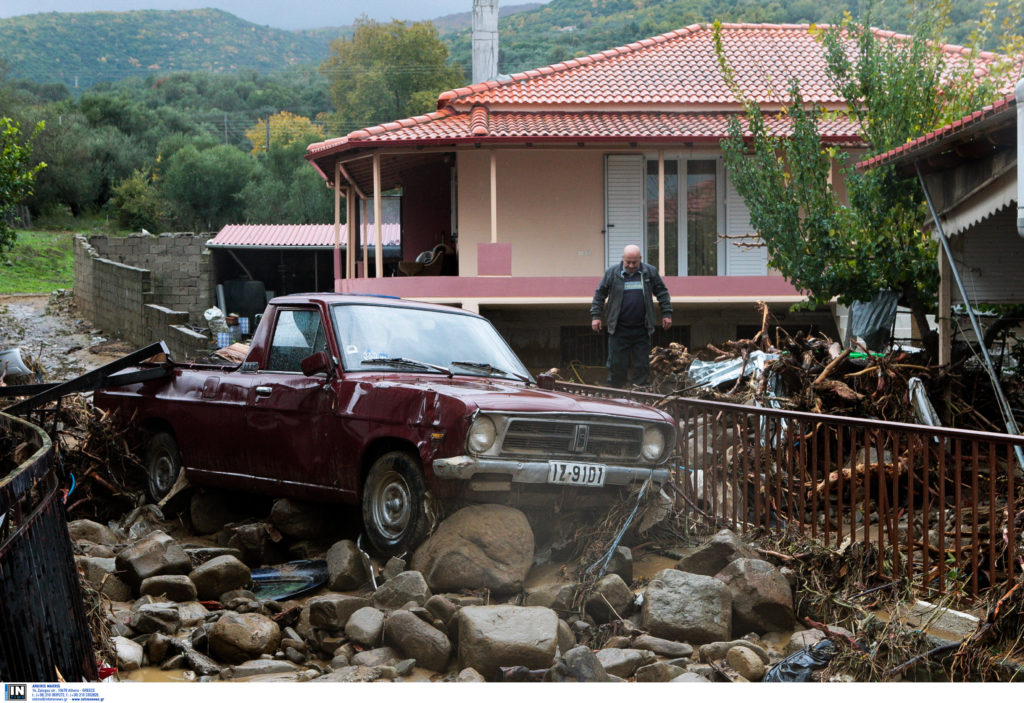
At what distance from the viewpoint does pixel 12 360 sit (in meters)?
13.5

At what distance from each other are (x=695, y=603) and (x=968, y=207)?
5.36 metres

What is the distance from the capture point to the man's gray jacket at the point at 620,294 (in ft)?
35.7

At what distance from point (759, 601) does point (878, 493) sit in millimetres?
1297

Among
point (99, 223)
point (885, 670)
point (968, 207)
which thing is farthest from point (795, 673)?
point (99, 223)

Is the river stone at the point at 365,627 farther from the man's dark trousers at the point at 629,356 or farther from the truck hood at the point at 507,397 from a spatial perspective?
the man's dark trousers at the point at 629,356

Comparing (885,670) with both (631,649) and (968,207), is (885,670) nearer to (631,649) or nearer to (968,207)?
(631,649)

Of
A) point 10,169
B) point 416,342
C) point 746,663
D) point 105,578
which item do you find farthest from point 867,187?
point 10,169

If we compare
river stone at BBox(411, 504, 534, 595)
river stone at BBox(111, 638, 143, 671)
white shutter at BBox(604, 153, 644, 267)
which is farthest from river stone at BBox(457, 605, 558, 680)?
white shutter at BBox(604, 153, 644, 267)

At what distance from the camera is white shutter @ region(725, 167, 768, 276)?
19.1 meters

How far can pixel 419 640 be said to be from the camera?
4.93m

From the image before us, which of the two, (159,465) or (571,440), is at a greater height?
(571,440)

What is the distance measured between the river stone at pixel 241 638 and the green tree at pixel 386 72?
28.6 metres

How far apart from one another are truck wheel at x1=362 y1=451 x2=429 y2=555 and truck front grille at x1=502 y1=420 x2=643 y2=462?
612 mm

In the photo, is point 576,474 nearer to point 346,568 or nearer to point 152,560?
point 346,568
